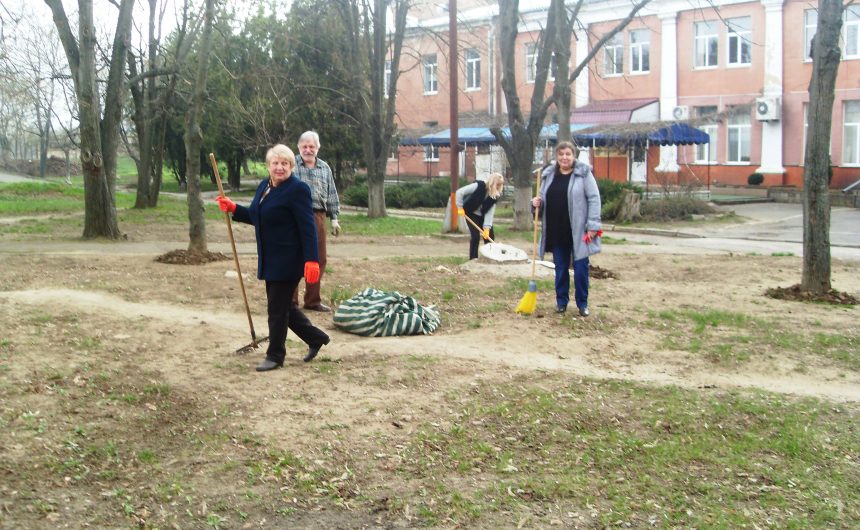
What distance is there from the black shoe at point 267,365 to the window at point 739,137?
112 ft

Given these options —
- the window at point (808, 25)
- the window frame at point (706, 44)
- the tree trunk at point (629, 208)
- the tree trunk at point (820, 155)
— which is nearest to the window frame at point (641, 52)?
the window frame at point (706, 44)

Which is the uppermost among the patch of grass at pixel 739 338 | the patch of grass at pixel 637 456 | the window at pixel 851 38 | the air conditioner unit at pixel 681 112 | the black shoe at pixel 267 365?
the window at pixel 851 38

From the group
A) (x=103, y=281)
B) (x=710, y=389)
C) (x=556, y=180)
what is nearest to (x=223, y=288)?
(x=103, y=281)

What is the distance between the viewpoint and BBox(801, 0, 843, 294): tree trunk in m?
10.8

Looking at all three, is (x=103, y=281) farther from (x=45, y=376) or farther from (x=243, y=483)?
(x=243, y=483)

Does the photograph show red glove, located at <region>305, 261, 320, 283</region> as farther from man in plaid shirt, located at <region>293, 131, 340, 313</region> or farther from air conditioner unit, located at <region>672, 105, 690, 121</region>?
air conditioner unit, located at <region>672, 105, 690, 121</region>

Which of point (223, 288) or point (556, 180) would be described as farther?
point (223, 288)

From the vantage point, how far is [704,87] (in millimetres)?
39250

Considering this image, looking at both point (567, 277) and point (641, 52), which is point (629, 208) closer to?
point (567, 277)

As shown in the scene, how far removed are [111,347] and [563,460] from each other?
158 inches

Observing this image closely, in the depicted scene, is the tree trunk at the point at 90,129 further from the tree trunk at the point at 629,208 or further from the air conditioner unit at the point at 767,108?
the air conditioner unit at the point at 767,108

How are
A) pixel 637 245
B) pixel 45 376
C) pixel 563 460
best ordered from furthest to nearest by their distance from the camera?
pixel 637 245 → pixel 45 376 → pixel 563 460

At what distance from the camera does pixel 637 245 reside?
1928cm

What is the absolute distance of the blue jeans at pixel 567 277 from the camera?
9.45m
